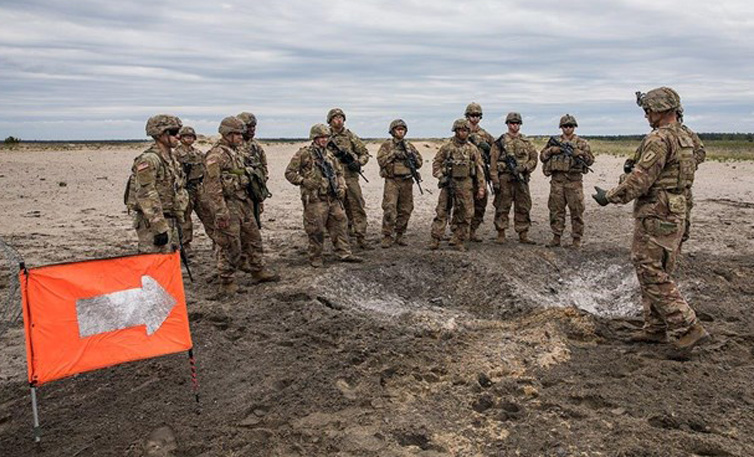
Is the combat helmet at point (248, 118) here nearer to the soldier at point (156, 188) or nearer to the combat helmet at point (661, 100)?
the soldier at point (156, 188)

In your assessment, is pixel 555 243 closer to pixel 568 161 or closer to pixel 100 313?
pixel 568 161

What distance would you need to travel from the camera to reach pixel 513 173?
1019 cm

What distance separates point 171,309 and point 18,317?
3367 millimetres

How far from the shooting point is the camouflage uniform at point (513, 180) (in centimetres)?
1024

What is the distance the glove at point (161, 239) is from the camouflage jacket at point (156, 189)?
0.04 metres

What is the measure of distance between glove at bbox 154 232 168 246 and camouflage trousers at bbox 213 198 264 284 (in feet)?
3.94

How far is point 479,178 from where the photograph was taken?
9836 mm

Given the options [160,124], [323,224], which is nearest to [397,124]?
[323,224]

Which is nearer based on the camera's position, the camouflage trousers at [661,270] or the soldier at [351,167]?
the camouflage trousers at [661,270]

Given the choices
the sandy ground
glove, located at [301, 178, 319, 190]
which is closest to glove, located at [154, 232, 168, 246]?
the sandy ground

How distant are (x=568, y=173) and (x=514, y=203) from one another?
1.05 metres

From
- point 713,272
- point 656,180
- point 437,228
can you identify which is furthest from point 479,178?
point 656,180

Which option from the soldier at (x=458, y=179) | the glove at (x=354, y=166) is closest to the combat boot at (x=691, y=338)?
the soldier at (x=458, y=179)

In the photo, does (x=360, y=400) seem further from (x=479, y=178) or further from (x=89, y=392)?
(x=479, y=178)
